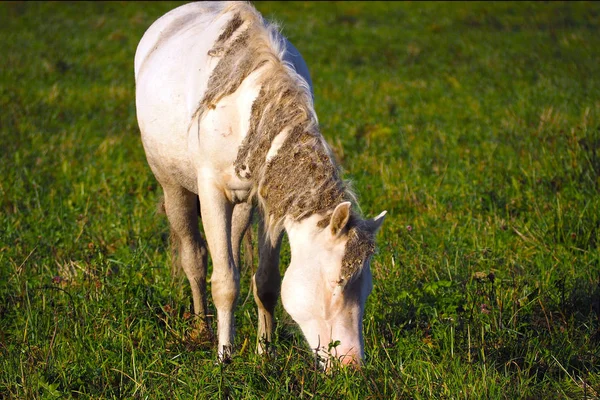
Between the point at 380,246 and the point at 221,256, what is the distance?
1.55m

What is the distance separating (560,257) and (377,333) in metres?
1.70

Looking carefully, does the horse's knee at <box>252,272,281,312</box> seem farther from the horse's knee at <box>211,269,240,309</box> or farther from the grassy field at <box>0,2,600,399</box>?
the horse's knee at <box>211,269,240,309</box>

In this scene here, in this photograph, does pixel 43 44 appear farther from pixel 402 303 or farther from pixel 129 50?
pixel 402 303

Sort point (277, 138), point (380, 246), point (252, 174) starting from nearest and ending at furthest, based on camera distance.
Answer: point (277, 138)
point (252, 174)
point (380, 246)

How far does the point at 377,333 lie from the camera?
402 centimetres

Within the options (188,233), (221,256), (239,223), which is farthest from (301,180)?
(188,233)

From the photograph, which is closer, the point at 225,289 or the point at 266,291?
the point at 225,289

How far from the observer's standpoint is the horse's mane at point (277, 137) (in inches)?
131

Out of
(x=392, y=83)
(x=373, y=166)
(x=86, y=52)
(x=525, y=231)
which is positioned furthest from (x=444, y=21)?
(x=525, y=231)

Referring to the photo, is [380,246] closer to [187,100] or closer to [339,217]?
[187,100]

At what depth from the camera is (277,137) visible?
3.49 m

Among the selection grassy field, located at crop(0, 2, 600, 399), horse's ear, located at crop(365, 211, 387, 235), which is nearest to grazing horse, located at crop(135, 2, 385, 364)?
horse's ear, located at crop(365, 211, 387, 235)

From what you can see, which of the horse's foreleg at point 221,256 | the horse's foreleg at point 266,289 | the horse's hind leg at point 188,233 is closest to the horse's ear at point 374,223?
the horse's foreleg at point 221,256

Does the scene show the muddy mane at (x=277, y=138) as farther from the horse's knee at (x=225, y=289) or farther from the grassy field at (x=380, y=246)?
the grassy field at (x=380, y=246)
